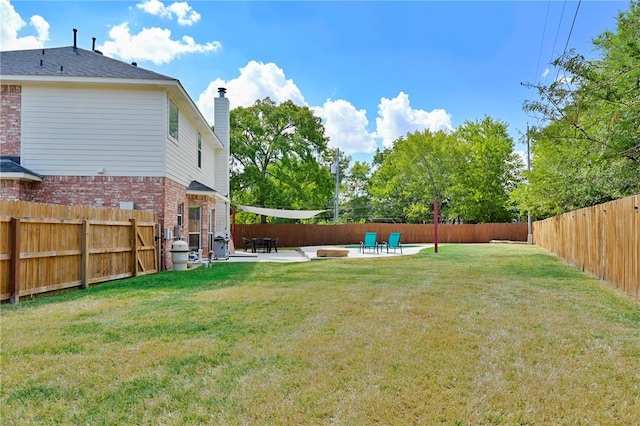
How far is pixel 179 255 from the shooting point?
11062mm

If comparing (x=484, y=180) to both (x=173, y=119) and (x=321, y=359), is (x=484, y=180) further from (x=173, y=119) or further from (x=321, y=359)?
(x=321, y=359)

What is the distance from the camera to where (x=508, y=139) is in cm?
3894

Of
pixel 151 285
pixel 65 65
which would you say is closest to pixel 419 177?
Result: pixel 65 65

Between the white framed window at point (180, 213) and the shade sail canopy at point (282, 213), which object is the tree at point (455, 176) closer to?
the shade sail canopy at point (282, 213)

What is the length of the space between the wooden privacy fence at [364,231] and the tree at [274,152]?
7.45ft

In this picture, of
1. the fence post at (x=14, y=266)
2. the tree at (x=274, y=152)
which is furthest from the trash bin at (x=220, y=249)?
the tree at (x=274, y=152)

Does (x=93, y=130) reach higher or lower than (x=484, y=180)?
lower

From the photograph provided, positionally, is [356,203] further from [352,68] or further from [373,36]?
[373,36]

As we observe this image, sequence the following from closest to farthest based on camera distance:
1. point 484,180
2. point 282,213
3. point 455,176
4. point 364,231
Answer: point 282,213 → point 364,231 → point 484,180 → point 455,176

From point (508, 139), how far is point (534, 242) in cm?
1512

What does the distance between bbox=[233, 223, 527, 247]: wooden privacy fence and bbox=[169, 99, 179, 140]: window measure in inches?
495

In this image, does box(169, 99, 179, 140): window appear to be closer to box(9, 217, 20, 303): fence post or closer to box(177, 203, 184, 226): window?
box(177, 203, 184, 226): window

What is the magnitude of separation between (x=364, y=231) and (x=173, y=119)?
1899 centimetres

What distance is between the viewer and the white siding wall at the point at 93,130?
34.6 feet
